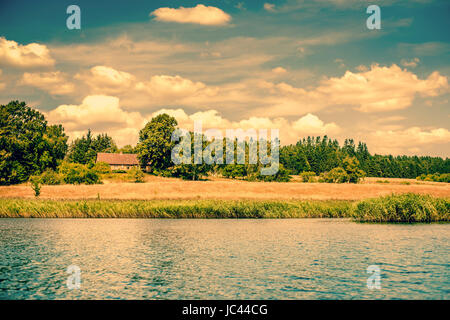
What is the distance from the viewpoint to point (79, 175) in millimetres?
93312

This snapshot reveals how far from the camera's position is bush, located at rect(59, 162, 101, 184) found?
93000 millimetres

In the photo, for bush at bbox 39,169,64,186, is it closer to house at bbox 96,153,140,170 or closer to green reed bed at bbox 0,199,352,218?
green reed bed at bbox 0,199,352,218

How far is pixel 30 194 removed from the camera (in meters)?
73.0

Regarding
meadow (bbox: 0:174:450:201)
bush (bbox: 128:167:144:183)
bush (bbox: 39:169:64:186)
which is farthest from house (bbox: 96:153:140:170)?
meadow (bbox: 0:174:450:201)

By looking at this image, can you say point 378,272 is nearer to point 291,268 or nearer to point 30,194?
point 291,268

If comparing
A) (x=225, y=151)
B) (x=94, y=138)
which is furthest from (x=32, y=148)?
(x=94, y=138)

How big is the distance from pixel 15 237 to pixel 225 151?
3940 inches

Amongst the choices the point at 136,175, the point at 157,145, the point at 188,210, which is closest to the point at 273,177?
the point at 157,145

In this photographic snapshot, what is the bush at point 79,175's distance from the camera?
9300 cm

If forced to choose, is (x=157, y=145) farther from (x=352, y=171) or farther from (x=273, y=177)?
(x=352, y=171)

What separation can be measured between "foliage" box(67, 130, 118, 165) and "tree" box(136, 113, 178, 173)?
156ft

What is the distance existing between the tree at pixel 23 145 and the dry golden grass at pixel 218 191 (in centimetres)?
1936

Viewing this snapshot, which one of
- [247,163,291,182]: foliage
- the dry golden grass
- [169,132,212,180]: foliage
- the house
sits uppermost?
the house

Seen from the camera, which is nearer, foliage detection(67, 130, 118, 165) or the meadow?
the meadow
